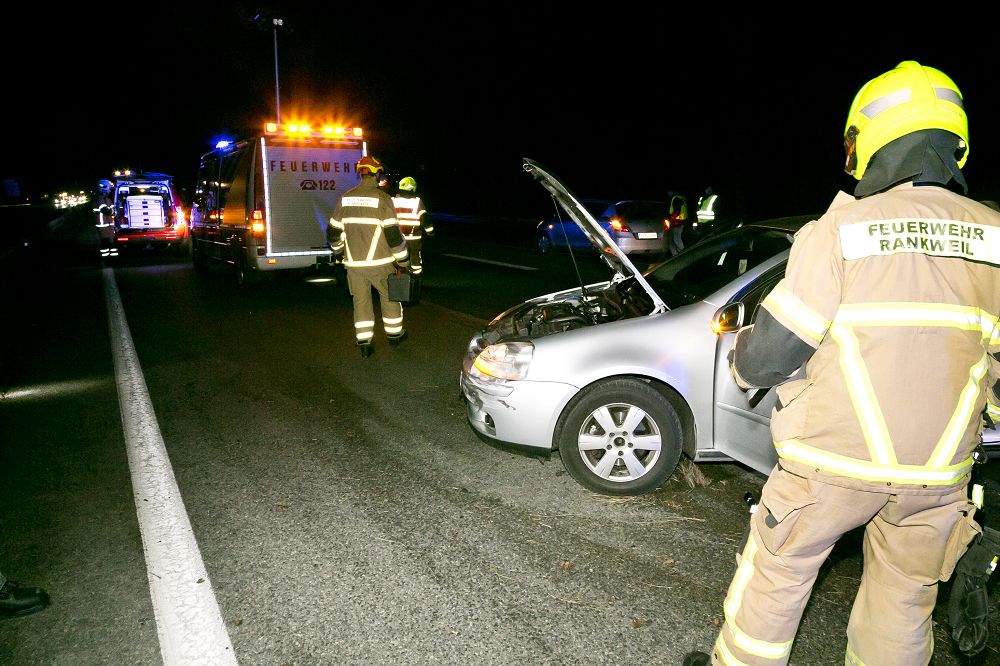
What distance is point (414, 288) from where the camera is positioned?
7539mm

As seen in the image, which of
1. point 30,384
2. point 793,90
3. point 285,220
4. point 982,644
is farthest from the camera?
point 793,90

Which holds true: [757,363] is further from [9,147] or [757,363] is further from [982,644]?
[9,147]

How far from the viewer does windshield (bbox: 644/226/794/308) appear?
15.0ft

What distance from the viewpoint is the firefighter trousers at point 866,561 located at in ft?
6.45

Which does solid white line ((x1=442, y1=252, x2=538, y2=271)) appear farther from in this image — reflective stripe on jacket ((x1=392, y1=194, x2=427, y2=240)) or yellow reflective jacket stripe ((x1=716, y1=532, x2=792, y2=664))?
yellow reflective jacket stripe ((x1=716, y1=532, x2=792, y2=664))

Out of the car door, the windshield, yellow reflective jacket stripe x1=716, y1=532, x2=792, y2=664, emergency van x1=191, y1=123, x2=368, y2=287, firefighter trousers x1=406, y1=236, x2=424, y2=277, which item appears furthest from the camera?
emergency van x1=191, y1=123, x2=368, y2=287

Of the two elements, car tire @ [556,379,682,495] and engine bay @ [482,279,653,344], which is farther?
engine bay @ [482,279,653,344]

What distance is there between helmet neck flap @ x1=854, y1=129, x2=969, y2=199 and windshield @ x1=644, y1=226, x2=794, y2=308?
8.09 feet

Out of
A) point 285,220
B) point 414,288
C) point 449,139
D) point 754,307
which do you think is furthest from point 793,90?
point 449,139

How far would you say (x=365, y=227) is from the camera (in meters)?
7.27

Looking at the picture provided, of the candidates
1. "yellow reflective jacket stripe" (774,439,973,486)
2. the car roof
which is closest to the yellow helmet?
"yellow reflective jacket stripe" (774,439,973,486)

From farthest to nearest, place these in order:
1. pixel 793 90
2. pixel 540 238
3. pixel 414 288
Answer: pixel 793 90 < pixel 540 238 < pixel 414 288

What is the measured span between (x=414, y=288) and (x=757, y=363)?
5766 mm

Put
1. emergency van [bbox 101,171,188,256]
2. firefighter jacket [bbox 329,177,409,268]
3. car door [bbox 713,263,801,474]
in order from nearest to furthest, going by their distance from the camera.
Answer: car door [bbox 713,263,801,474]
firefighter jacket [bbox 329,177,409,268]
emergency van [bbox 101,171,188,256]
